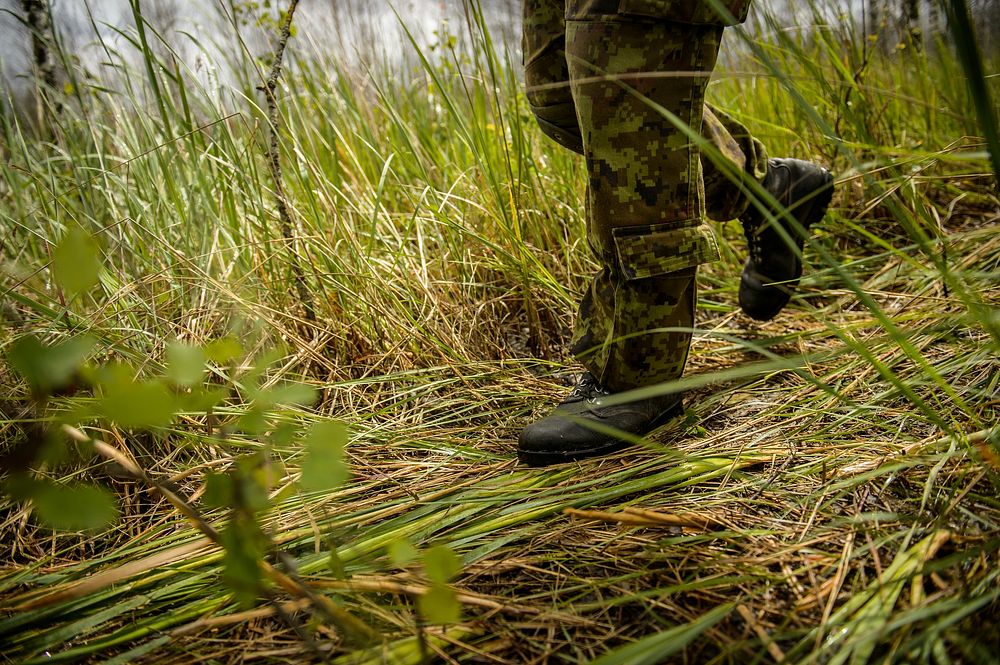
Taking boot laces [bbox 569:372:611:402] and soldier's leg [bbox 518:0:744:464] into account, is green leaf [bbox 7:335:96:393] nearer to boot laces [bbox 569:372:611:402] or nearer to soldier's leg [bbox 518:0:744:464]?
soldier's leg [bbox 518:0:744:464]

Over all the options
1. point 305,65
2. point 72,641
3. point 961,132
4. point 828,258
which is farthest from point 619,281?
point 961,132

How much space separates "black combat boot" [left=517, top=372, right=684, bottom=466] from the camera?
0.98 meters

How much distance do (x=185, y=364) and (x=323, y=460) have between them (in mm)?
115

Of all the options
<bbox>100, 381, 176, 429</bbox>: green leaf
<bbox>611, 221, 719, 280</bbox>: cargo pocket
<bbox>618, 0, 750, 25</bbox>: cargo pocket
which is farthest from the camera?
<bbox>611, 221, 719, 280</bbox>: cargo pocket

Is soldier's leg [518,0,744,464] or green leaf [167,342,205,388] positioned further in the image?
soldier's leg [518,0,744,464]

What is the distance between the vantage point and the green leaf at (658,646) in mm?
460

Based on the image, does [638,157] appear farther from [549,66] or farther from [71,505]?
[71,505]

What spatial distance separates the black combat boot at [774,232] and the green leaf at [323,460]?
113 centimetres

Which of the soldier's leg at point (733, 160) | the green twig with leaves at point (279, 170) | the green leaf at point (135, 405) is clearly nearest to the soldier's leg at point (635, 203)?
the soldier's leg at point (733, 160)

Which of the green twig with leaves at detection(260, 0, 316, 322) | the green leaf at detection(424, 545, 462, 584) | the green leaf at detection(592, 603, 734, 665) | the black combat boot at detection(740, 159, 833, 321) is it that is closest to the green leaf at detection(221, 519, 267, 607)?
the green leaf at detection(424, 545, 462, 584)

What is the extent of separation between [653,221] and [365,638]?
0.72 meters

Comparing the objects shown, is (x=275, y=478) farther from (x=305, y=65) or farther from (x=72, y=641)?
(x=305, y=65)

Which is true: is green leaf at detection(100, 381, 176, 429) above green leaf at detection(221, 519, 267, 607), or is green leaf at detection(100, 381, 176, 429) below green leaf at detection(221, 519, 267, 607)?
above

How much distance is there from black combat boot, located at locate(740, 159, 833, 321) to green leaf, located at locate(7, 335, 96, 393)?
1.25 metres
